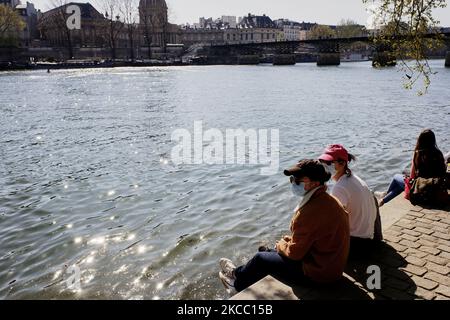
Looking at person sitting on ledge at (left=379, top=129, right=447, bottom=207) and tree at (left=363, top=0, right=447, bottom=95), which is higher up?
tree at (left=363, top=0, right=447, bottom=95)

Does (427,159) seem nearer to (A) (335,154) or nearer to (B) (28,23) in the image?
(A) (335,154)

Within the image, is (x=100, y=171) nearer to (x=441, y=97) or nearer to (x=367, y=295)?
(x=367, y=295)

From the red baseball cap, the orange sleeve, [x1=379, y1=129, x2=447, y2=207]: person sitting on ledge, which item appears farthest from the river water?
[x1=379, y1=129, x2=447, y2=207]: person sitting on ledge

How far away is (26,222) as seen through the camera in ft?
34.0

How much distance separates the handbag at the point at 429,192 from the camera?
8438 millimetres

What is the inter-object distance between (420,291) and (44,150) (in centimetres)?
1655

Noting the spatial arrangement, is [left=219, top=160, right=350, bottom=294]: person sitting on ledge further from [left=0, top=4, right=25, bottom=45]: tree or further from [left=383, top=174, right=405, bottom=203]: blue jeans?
[left=0, top=4, right=25, bottom=45]: tree

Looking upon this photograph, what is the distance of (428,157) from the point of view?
27.7ft

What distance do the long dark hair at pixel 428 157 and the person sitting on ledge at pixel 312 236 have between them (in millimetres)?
3974

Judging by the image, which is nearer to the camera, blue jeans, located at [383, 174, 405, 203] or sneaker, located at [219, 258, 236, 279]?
sneaker, located at [219, 258, 236, 279]

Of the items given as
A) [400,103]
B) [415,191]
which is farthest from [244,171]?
[400,103]

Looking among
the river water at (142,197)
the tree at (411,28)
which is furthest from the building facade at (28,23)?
the tree at (411,28)

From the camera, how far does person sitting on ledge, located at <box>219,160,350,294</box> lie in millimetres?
5047

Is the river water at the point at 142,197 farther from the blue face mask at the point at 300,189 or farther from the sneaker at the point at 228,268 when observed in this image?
the blue face mask at the point at 300,189
